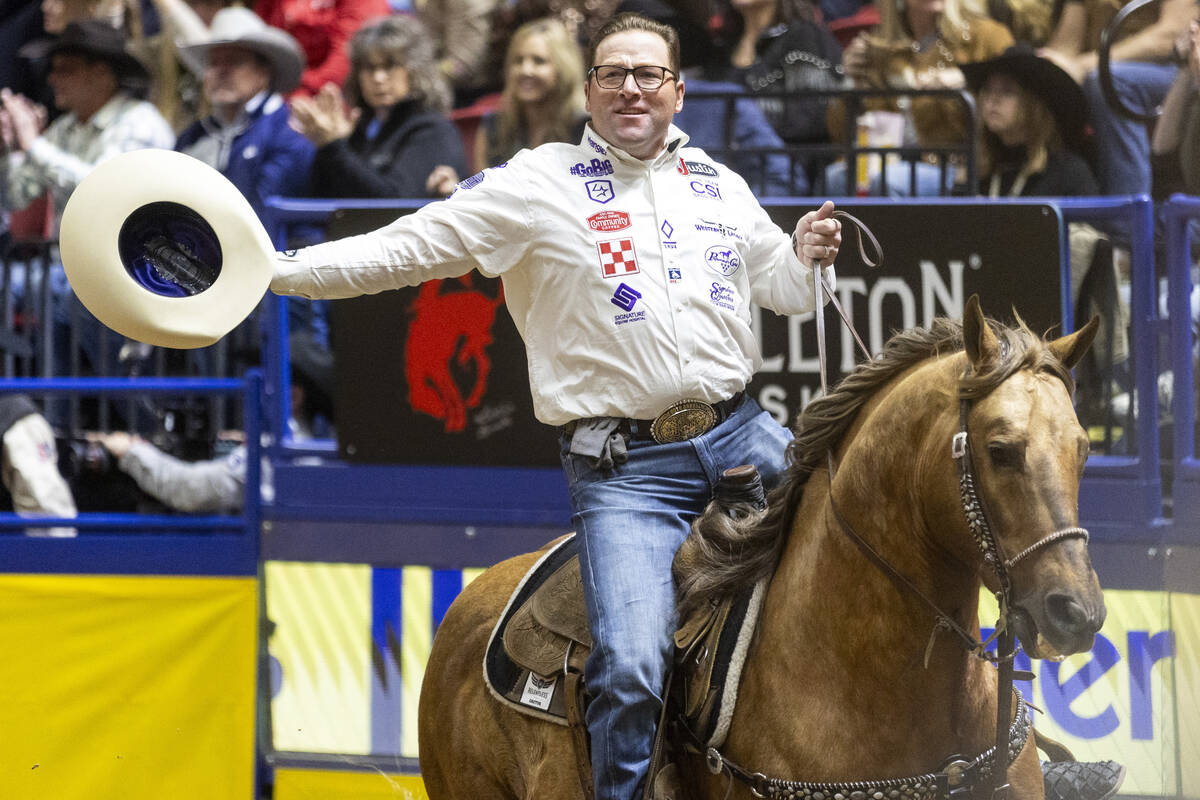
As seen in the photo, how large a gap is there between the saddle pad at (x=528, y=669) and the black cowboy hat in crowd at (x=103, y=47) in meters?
5.15

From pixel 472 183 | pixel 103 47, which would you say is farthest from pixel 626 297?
pixel 103 47

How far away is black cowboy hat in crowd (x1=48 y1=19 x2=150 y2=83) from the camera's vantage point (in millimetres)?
8031

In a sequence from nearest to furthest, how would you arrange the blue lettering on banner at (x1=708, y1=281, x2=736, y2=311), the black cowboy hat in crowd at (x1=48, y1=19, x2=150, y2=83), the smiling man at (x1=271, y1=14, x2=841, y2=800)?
1. the smiling man at (x1=271, y1=14, x2=841, y2=800)
2. the blue lettering on banner at (x1=708, y1=281, x2=736, y2=311)
3. the black cowboy hat in crowd at (x1=48, y1=19, x2=150, y2=83)

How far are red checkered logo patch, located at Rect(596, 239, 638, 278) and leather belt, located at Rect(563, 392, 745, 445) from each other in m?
0.37

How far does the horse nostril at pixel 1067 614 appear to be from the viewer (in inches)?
110

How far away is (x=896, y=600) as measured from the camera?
10.7ft

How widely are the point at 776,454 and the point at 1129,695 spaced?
205 cm

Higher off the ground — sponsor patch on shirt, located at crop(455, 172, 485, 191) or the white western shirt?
sponsor patch on shirt, located at crop(455, 172, 485, 191)

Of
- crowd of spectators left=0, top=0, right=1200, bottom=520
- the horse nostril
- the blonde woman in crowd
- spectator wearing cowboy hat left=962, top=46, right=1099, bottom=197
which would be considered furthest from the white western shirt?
the blonde woman in crowd

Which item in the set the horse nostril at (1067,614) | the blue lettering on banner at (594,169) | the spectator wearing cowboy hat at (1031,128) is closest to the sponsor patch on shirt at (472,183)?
the blue lettering on banner at (594,169)

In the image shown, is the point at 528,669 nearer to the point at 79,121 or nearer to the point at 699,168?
the point at 699,168

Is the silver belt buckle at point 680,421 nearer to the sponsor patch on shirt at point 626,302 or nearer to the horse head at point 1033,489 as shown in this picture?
the sponsor patch on shirt at point 626,302

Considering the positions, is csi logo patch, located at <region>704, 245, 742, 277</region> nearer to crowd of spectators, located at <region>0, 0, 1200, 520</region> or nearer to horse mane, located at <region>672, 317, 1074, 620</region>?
horse mane, located at <region>672, 317, 1074, 620</region>

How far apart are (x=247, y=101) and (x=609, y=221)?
4.71 metres
